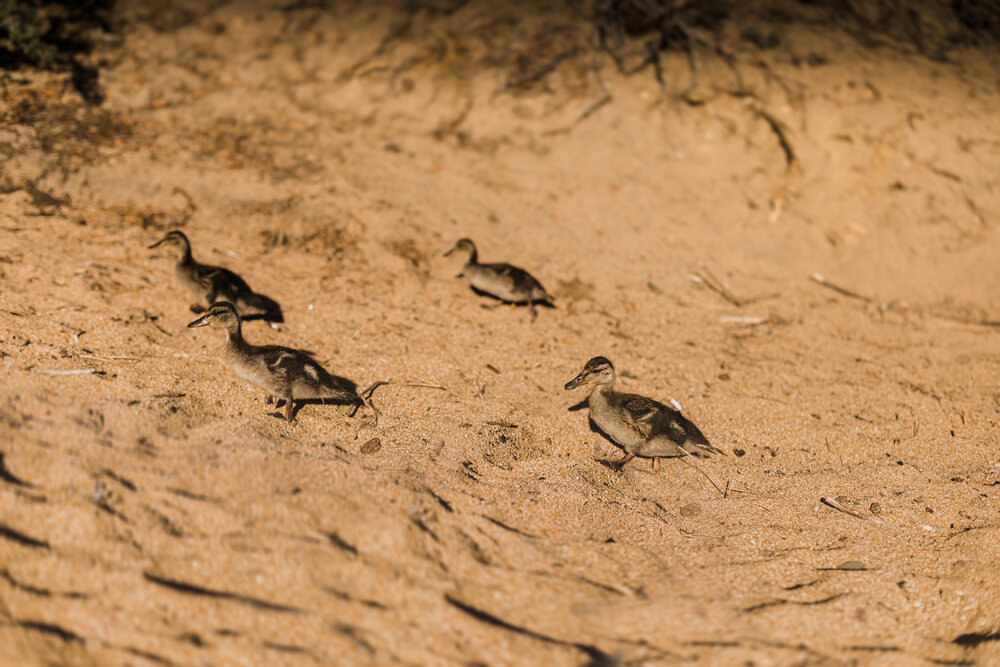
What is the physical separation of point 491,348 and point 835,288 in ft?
14.9

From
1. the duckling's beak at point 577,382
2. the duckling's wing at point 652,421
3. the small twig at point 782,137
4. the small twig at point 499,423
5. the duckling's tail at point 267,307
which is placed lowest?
the duckling's tail at point 267,307

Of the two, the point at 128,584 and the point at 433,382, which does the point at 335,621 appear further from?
the point at 433,382

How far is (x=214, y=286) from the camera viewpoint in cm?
598

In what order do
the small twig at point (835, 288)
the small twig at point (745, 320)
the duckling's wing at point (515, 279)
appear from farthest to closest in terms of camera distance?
1. the small twig at point (835, 288)
2. the small twig at point (745, 320)
3. the duckling's wing at point (515, 279)

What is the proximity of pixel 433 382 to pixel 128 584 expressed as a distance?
2.80 metres

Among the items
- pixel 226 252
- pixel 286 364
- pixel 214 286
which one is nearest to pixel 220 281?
pixel 214 286

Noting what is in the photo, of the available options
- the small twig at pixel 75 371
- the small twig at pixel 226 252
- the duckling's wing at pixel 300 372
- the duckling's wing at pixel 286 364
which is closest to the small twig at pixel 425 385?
the duckling's wing at pixel 300 372

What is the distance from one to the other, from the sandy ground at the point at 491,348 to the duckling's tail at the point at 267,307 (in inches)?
4.7

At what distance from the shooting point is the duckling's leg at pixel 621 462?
5.12 meters

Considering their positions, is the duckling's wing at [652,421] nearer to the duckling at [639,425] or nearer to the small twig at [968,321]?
the duckling at [639,425]

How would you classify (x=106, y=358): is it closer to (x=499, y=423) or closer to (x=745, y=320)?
(x=499, y=423)

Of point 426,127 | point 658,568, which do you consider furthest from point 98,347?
point 426,127

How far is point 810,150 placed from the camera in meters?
9.04

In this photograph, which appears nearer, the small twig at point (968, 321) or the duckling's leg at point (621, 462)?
the duckling's leg at point (621, 462)
